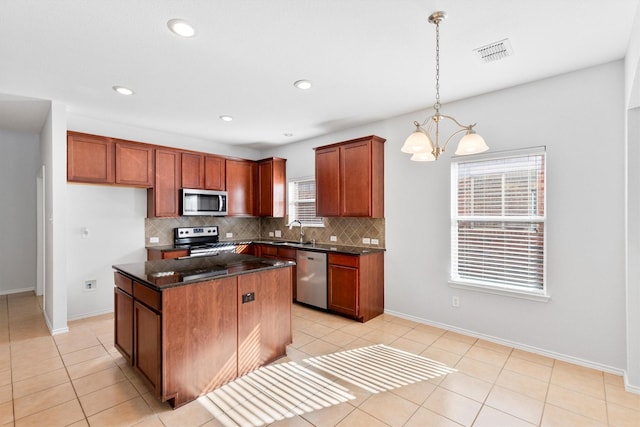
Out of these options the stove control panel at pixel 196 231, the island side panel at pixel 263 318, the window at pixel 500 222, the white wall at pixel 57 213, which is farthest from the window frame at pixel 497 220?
the white wall at pixel 57 213

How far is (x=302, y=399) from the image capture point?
225cm

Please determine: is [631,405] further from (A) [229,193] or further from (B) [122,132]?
(B) [122,132]

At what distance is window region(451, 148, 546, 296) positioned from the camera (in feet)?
9.84

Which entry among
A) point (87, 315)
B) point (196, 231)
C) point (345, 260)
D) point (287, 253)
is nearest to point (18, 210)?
point (87, 315)

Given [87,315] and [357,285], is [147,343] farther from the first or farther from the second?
[87,315]

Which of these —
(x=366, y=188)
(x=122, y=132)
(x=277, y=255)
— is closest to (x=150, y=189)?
(x=122, y=132)

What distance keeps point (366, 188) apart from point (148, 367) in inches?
119

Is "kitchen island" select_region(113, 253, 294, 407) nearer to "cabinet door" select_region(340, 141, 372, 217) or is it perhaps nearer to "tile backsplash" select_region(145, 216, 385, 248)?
"cabinet door" select_region(340, 141, 372, 217)

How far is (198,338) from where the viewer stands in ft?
7.39

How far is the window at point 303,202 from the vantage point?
207 inches

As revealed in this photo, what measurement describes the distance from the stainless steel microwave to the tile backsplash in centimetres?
42

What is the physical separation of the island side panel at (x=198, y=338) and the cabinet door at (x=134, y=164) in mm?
2720

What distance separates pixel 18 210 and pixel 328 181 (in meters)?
5.36

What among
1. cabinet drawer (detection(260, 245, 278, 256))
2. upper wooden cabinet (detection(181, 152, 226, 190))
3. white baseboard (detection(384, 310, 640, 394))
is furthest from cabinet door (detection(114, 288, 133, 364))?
white baseboard (detection(384, 310, 640, 394))
